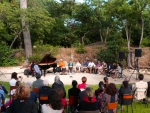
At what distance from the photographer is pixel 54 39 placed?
22.8 meters

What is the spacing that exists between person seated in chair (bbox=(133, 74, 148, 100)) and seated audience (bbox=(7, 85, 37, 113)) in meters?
3.97

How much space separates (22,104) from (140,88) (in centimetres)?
416

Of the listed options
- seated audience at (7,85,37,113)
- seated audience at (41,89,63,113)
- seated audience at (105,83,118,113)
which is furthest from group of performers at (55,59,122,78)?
seated audience at (7,85,37,113)

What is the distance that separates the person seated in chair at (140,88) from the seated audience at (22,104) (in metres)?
3.97

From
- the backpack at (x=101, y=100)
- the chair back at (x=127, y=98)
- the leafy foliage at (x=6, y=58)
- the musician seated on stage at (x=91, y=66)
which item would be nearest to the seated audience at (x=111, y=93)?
the backpack at (x=101, y=100)

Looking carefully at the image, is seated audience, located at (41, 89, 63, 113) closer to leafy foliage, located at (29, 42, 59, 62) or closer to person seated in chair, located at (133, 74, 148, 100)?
person seated in chair, located at (133, 74, 148, 100)

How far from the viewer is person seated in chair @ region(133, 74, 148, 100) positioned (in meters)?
6.30

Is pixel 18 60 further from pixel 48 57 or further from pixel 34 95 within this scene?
pixel 34 95

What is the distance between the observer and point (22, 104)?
121 inches

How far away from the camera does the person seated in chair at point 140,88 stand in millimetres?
6297

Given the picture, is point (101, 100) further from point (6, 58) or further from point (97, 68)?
point (6, 58)

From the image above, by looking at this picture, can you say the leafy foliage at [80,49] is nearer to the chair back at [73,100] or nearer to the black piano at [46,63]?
the black piano at [46,63]

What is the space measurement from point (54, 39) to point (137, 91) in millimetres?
17194

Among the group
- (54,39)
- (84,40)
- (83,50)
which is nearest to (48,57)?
(83,50)
